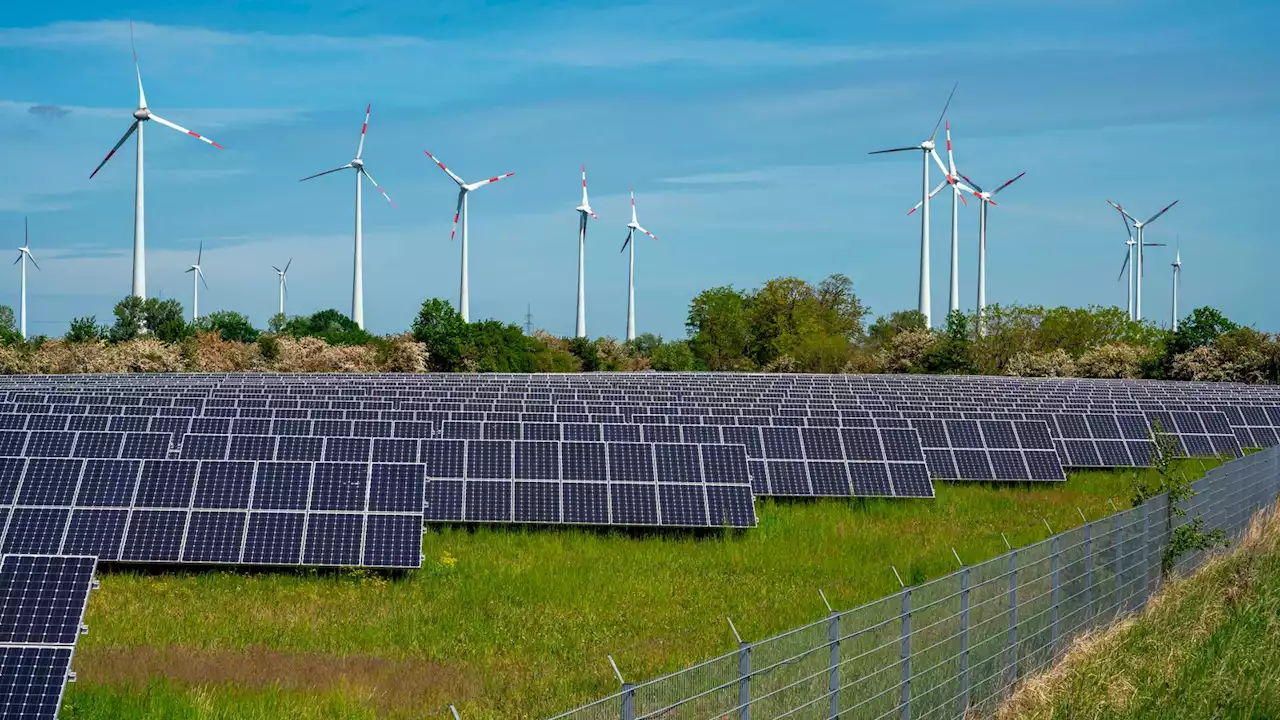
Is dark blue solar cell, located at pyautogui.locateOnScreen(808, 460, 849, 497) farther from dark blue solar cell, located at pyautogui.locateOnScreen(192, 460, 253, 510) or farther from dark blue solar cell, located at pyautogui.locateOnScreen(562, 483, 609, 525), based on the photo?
dark blue solar cell, located at pyautogui.locateOnScreen(192, 460, 253, 510)

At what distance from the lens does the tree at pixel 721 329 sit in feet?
440

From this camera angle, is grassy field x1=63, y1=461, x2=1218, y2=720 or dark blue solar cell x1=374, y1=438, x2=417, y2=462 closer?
grassy field x1=63, y1=461, x2=1218, y2=720

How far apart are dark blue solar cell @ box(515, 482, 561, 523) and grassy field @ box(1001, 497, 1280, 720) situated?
8786 millimetres

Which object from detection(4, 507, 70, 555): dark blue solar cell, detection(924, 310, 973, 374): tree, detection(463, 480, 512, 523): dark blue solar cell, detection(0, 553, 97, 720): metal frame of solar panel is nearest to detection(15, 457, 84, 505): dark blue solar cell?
detection(4, 507, 70, 555): dark blue solar cell

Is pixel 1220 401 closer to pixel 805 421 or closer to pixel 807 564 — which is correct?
pixel 805 421

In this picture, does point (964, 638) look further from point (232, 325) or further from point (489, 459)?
point (232, 325)

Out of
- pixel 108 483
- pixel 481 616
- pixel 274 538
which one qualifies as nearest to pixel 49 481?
pixel 108 483

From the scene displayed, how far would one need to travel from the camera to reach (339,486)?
60.2 ft

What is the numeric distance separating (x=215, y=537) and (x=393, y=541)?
2231mm

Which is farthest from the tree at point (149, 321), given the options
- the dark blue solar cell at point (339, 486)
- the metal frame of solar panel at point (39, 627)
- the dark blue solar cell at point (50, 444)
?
the metal frame of solar panel at point (39, 627)

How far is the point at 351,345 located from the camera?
3649 inches

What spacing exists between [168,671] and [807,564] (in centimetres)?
895

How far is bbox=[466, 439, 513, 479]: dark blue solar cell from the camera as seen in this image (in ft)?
71.6

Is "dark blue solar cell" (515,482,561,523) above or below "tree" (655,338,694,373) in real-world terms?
below
